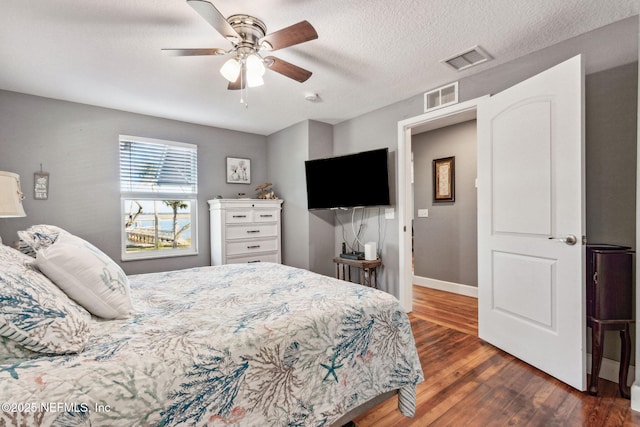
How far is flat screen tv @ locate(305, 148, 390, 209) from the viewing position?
11.0ft

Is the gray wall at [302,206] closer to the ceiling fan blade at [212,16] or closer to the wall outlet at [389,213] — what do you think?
the wall outlet at [389,213]

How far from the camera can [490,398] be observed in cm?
183

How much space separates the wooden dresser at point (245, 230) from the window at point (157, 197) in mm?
370

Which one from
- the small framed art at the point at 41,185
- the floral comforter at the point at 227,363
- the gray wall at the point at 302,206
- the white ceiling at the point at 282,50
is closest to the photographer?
the floral comforter at the point at 227,363

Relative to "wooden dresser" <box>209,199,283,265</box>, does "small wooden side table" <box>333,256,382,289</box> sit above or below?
below

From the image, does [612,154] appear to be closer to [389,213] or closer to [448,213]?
[389,213]

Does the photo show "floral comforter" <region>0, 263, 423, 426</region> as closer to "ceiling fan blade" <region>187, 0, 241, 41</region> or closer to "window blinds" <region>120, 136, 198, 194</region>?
"ceiling fan blade" <region>187, 0, 241, 41</region>

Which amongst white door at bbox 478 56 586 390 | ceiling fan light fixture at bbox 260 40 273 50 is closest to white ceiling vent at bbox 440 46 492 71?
white door at bbox 478 56 586 390

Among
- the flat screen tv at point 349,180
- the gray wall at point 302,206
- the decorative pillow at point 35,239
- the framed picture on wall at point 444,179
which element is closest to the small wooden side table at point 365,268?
the gray wall at point 302,206

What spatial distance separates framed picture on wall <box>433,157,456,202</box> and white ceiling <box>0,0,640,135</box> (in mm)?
1574

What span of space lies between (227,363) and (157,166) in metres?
3.52

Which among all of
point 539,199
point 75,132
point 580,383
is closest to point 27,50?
point 75,132

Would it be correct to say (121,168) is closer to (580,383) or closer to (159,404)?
Result: (159,404)

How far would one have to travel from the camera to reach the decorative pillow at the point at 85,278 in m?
1.18
